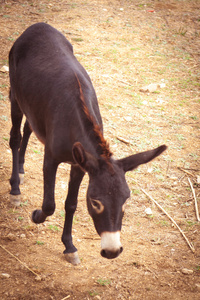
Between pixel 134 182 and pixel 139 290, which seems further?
pixel 134 182

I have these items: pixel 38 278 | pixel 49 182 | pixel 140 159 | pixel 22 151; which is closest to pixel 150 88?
pixel 22 151

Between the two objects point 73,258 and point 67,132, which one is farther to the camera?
point 73,258

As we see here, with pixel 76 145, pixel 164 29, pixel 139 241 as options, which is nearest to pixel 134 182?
pixel 139 241

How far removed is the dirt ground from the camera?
384 centimetres

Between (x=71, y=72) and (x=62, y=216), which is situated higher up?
(x=71, y=72)

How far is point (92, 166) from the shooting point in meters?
3.02

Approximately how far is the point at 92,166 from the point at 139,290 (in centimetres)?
166

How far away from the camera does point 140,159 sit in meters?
3.07

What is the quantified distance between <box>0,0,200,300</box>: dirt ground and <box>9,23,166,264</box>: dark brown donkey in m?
0.32

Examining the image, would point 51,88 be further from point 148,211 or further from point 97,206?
point 148,211

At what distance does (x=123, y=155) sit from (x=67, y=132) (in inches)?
98.1

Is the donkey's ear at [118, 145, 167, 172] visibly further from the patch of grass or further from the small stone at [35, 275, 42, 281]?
the patch of grass

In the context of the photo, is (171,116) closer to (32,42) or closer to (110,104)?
(110,104)

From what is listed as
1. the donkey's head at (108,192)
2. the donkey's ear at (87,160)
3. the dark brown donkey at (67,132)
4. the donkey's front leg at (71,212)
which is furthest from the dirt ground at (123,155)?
the donkey's ear at (87,160)
